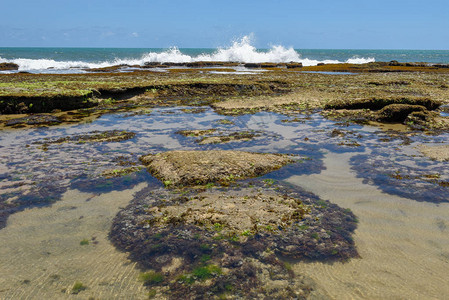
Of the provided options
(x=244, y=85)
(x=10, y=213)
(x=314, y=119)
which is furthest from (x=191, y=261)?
(x=244, y=85)

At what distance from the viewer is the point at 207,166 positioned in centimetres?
654

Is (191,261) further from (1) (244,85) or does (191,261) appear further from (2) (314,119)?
(1) (244,85)

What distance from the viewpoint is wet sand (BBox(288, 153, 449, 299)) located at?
134 inches

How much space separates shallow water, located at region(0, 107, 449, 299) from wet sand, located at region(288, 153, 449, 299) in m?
0.01

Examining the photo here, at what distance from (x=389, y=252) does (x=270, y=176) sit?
2.90m

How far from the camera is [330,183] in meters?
6.24

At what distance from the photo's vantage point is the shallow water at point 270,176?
355 cm

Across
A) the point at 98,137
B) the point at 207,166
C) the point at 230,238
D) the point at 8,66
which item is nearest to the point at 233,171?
the point at 207,166

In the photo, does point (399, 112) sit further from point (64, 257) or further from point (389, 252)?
point (64, 257)

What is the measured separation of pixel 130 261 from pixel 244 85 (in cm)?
1757

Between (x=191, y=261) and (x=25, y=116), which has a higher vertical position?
(x=25, y=116)

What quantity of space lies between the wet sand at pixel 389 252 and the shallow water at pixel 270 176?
0.04ft

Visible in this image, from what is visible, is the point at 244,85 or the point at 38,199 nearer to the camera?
the point at 38,199

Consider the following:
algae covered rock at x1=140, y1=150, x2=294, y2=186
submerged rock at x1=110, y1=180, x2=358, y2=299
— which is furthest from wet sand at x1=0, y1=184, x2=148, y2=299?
algae covered rock at x1=140, y1=150, x2=294, y2=186
